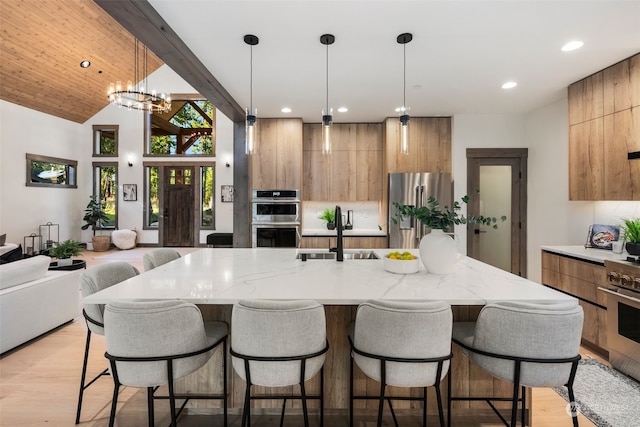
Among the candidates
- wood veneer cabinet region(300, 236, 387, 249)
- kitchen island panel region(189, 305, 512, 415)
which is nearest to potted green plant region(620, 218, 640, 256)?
kitchen island panel region(189, 305, 512, 415)

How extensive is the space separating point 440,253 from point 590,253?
207 centimetres

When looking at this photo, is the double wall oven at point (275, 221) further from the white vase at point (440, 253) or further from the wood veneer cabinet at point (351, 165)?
the white vase at point (440, 253)

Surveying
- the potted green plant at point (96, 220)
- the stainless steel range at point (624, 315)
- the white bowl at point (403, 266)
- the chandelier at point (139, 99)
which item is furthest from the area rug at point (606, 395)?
the potted green plant at point (96, 220)

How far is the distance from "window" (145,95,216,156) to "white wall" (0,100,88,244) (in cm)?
198

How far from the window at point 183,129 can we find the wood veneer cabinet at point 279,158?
5.18 m

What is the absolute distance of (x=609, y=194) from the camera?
3.15 metres

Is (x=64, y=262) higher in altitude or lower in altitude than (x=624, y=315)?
higher

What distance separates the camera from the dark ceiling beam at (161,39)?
2020 mm

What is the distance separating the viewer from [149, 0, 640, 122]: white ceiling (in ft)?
7.30

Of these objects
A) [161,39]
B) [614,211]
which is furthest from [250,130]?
[614,211]

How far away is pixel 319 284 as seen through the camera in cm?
187

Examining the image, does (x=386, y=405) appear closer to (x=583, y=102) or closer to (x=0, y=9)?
(x=583, y=102)

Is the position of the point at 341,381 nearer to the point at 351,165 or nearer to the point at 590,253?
the point at 590,253

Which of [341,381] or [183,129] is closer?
[341,381]
